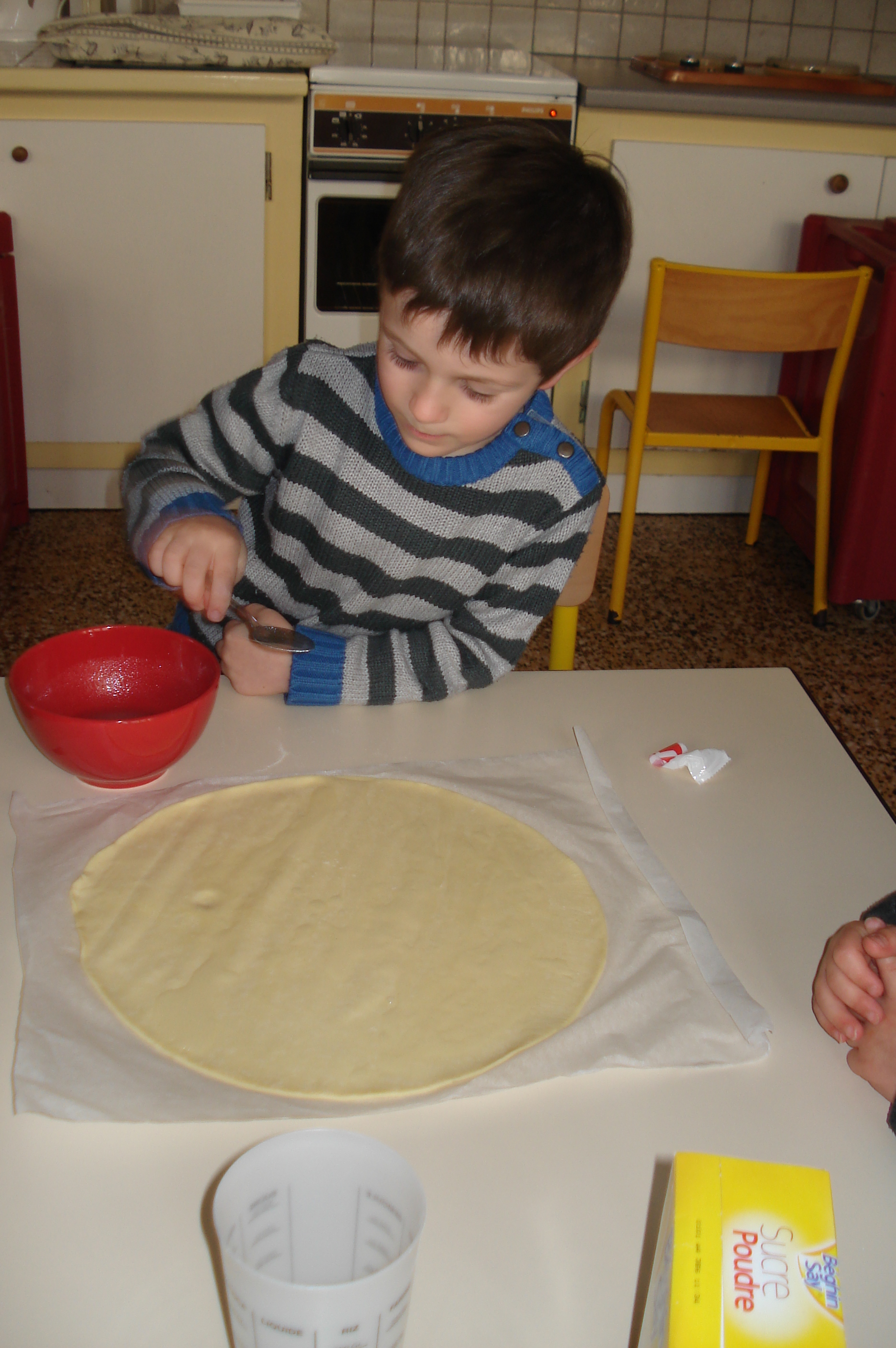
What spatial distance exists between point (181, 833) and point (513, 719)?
29cm

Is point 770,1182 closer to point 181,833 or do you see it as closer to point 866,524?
point 181,833

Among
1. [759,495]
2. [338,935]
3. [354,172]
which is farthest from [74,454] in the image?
[338,935]

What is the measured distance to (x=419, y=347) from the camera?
0.85m

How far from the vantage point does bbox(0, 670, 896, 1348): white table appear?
0.47m

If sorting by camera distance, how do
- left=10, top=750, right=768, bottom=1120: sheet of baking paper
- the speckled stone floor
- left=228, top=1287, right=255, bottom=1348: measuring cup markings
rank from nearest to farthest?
1. left=228, top=1287, right=255, bottom=1348: measuring cup markings
2. left=10, top=750, right=768, bottom=1120: sheet of baking paper
3. the speckled stone floor

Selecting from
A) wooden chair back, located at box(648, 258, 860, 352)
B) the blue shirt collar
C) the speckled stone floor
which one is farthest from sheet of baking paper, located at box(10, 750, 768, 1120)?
wooden chair back, located at box(648, 258, 860, 352)

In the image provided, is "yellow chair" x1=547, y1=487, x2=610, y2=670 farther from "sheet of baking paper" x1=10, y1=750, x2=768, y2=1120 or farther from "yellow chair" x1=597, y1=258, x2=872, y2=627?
"yellow chair" x1=597, y1=258, x2=872, y2=627

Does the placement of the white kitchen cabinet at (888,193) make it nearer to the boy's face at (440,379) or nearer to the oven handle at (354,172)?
the oven handle at (354,172)

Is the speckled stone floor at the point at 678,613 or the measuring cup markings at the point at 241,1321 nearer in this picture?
the measuring cup markings at the point at 241,1321

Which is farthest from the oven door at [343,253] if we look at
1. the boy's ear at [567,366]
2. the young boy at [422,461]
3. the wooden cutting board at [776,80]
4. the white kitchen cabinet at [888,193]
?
the boy's ear at [567,366]

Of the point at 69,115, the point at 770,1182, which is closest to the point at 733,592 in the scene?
the point at 69,115

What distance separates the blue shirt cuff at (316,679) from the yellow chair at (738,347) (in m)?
1.56

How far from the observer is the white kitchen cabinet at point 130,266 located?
8.02ft

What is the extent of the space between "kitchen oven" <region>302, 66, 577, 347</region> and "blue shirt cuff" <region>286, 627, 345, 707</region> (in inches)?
73.3
